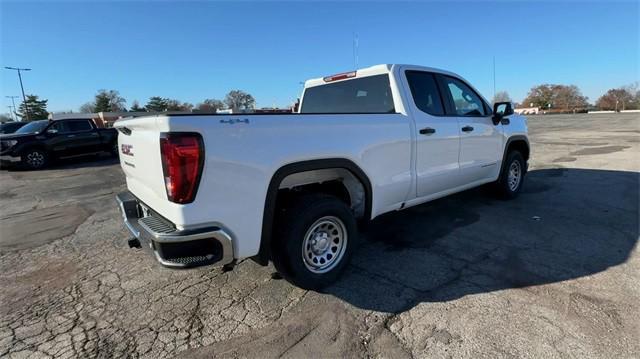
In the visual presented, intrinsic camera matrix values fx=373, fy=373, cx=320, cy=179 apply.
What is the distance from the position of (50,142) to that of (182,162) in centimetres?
1463

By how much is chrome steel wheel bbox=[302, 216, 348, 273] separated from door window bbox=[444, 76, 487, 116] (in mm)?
2468

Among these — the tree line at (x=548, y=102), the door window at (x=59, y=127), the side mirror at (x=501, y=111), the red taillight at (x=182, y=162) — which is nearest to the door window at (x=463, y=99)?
the side mirror at (x=501, y=111)

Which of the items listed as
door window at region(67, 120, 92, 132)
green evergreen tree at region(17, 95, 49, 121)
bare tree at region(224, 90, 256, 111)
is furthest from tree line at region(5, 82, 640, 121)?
door window at region(67, 120, 92, 132)

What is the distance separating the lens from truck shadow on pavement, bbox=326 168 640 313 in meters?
3.31

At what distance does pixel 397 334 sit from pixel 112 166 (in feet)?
43.9

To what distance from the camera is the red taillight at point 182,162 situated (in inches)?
94.3

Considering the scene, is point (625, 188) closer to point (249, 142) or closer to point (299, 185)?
point (299, 185)

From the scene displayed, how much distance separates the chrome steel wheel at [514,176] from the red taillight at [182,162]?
5387 millimetres

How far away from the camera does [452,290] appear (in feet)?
10.6

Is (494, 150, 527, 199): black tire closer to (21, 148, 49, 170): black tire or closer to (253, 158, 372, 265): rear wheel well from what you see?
(253, 158, 372, 265): rear wheel well

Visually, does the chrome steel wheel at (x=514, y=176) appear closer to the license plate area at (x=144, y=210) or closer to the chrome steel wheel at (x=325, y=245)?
the chrome steel wheel at (x=325, y=245)

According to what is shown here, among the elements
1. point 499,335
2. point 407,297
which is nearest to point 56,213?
point 407,297

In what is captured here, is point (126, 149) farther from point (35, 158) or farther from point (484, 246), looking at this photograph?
point (35, 158)

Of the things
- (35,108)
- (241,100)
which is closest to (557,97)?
(241,100)
